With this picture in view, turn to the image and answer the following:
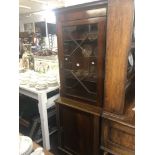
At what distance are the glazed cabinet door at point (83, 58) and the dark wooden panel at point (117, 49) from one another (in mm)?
102

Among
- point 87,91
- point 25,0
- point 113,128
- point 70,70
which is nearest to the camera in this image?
point 113,128

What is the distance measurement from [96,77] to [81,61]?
255 millimetres

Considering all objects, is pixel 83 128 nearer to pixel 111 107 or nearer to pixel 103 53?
pixel 111 107

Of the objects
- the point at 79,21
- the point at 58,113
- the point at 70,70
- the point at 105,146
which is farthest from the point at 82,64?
the point at 105,146

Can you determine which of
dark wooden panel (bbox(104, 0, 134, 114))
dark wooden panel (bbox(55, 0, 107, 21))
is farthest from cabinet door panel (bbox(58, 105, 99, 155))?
dark wooden panel (bbox(55, 0, 107, 21))

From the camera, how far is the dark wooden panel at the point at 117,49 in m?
1.05

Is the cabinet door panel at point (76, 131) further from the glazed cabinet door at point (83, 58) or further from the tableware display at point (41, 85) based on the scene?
the tableware display at point (41, 85)

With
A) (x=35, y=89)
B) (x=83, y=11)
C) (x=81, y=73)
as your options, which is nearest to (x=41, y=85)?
(x=35, y=89)

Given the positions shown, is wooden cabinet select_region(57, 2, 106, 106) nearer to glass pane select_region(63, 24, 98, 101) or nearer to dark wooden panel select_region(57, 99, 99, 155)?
glass pane select_region(63, 24, 98, 101)

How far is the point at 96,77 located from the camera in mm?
1408

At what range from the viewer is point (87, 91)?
5.03 feet

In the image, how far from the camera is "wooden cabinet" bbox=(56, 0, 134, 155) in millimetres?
1130
